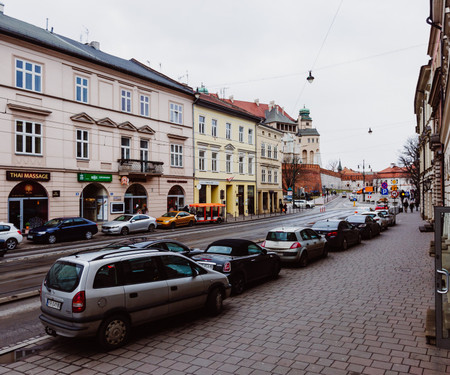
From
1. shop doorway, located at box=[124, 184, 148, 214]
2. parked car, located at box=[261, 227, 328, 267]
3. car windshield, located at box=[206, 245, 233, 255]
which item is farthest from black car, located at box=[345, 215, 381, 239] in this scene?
shop doorway, located at box=[124, 184, 148, 214]

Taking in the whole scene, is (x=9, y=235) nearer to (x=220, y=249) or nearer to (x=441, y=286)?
(x=220, y=249)

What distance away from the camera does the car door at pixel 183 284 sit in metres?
7.23

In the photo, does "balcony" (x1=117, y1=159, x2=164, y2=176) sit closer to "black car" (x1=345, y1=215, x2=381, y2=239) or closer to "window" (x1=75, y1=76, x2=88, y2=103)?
"window" (x1=75, y1=76, x2=88, y2=103)

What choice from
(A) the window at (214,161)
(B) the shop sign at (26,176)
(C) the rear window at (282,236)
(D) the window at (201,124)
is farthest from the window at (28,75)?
(A) the window at (214,161)

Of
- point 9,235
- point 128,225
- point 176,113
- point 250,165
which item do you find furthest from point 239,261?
point 250,165

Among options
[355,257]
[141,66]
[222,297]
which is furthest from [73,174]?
[222,297]

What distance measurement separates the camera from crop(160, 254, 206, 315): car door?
7.23 metres

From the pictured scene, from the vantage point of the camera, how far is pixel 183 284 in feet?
24.4

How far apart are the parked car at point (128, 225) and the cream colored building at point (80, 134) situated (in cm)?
327

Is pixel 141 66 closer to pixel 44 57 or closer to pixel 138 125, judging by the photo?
pixel 138 125

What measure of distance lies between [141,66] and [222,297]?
3518cm

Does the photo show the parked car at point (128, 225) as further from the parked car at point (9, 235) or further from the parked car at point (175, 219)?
the parked car at point (9, 235)

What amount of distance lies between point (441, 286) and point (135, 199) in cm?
2908

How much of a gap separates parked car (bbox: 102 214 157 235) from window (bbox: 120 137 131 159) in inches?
260
